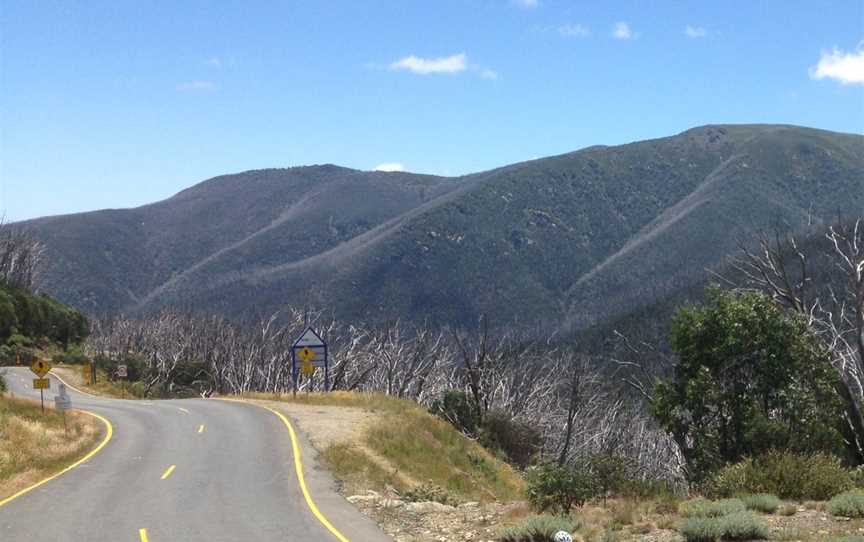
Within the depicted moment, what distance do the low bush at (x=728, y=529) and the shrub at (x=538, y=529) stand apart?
4.98 ft

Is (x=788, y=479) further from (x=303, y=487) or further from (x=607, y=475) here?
(x=303, y=487)

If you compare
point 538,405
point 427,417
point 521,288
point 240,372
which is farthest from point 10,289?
point 521,288

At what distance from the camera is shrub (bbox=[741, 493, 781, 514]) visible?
39.5 feet

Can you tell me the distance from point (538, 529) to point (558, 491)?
1.81 meters

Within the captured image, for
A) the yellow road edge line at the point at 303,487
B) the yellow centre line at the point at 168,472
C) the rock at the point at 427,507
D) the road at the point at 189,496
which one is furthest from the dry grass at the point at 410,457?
the yellow centre line at the point at 168,472

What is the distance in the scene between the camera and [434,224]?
195m

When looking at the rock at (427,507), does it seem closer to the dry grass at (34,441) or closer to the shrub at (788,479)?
the shrub at (788,479)

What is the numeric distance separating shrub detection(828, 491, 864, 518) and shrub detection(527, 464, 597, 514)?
3382mm

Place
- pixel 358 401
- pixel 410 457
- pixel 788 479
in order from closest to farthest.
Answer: pixel 788 479 < pixel 410 457 < pixel 358 401

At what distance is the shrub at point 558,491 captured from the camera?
13242mm

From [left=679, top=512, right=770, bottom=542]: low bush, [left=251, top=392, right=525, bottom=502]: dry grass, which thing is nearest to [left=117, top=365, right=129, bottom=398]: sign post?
[left=251, top=392, right=525, bottom=502]: dry grass

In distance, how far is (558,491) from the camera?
43.5ft

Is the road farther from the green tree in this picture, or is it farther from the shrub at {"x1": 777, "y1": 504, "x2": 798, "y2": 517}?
the green tree

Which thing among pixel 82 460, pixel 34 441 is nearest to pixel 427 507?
pixel 82 460
